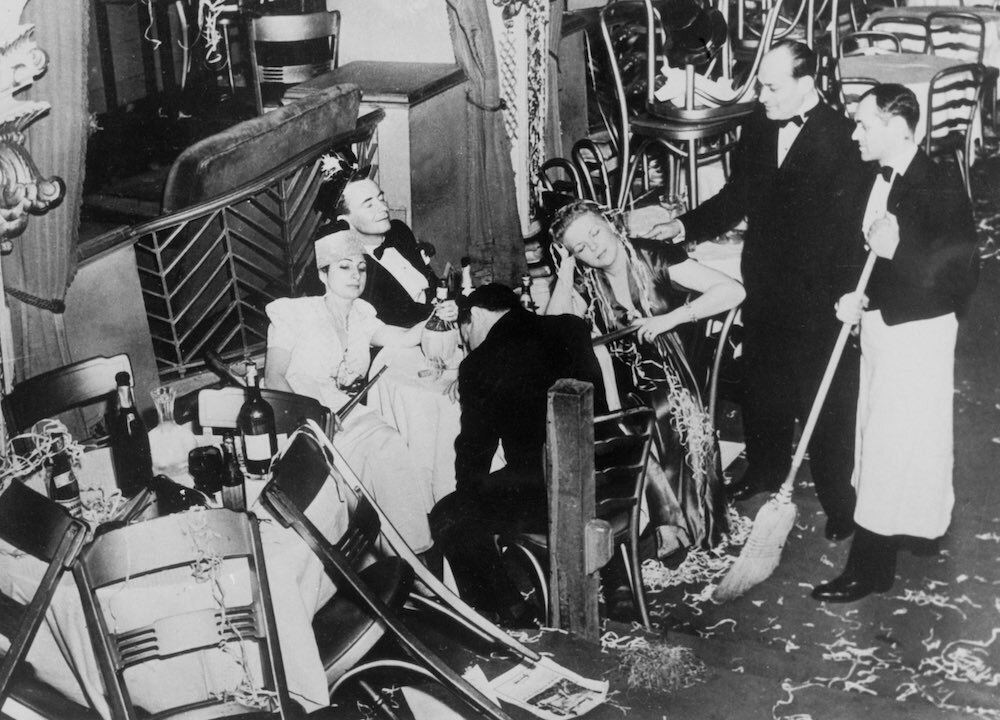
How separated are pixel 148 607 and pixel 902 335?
2600mm

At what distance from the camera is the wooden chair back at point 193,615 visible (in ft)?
7.31

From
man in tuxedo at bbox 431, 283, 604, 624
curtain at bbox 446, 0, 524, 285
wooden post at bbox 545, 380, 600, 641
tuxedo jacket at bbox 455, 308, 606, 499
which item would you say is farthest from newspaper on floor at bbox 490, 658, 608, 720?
curtain at bbox 446, 0, 524, 285

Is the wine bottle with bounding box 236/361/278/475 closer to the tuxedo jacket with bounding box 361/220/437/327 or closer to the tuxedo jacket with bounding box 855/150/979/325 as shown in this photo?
the tuxedo jacket with bounding box 361/220/437/327

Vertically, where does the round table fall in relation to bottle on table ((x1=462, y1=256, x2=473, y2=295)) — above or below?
above

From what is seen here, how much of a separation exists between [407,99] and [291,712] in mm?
2460

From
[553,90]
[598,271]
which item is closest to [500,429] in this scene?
[598,271]

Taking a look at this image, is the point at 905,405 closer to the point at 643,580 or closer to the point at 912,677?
the point at 912,677

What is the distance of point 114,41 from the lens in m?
5.48

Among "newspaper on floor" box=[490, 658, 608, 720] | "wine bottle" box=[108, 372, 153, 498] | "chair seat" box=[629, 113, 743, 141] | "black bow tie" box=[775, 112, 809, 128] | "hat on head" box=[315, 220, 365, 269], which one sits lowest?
"newspaper on floor" box=[490, 658, 608, 720]

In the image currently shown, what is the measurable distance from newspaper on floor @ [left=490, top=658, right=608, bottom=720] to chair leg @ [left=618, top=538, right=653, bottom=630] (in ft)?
1.56

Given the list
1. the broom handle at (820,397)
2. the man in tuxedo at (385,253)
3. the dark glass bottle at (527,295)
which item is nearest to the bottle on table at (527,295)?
the dark glass bottle at (527,295)

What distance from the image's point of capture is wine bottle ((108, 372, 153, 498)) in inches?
113

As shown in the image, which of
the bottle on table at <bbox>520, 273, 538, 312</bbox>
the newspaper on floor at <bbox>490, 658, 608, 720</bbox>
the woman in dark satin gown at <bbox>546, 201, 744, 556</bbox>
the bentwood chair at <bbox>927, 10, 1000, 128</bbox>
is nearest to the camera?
the newspaper on floor at <bbox>490, 658, 608, 720</bbox>

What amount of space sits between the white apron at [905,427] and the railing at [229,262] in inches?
84.2
